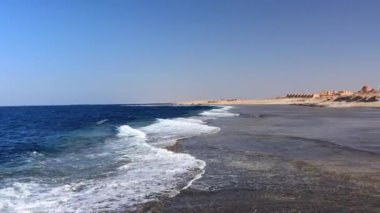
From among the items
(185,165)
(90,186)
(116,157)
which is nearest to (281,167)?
(185,165)

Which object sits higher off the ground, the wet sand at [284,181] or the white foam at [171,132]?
the wet sand at [284,181]

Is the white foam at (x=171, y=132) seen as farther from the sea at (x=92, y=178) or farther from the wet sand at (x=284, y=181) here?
the wet sand at (x=284, y=181)

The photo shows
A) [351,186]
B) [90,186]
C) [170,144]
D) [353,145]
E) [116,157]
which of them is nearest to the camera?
[351,186]

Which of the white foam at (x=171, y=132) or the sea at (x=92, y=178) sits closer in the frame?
the sea at (x=92, y=178)

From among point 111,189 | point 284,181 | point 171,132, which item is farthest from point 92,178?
point 171,132

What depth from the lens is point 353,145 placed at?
2364cm

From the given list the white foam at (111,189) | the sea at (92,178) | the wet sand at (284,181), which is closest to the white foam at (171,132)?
the sea at (92,178)

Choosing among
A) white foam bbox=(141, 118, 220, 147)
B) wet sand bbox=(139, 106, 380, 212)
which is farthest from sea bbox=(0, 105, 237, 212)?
white foam bbox=(141, 118, 220, 147)

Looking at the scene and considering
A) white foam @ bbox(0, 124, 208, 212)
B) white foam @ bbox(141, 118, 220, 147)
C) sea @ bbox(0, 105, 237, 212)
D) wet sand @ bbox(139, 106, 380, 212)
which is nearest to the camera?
wet sand @ bbox(139, 106, 380, 212)

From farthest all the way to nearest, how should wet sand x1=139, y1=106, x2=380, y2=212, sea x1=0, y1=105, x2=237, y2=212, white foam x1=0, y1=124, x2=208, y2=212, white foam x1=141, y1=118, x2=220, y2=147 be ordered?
1. white foam x1=141, y1=118, x2=220, y2=147
2. sea x1=0, y1=105, x2=237, y2=212
3. white foam x1=0, y1=124, x2=208, y2=212
4. wet sand x1=139, y1=106, x2=380, y2=212

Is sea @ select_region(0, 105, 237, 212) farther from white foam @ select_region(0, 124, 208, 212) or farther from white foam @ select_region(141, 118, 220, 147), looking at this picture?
white foam @ select_region(141, 118, 220, 147)

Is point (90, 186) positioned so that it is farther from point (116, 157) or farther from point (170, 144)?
point (170, 144)

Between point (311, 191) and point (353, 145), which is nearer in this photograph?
point (311, 191)

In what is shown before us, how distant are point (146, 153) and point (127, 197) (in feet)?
33.0
